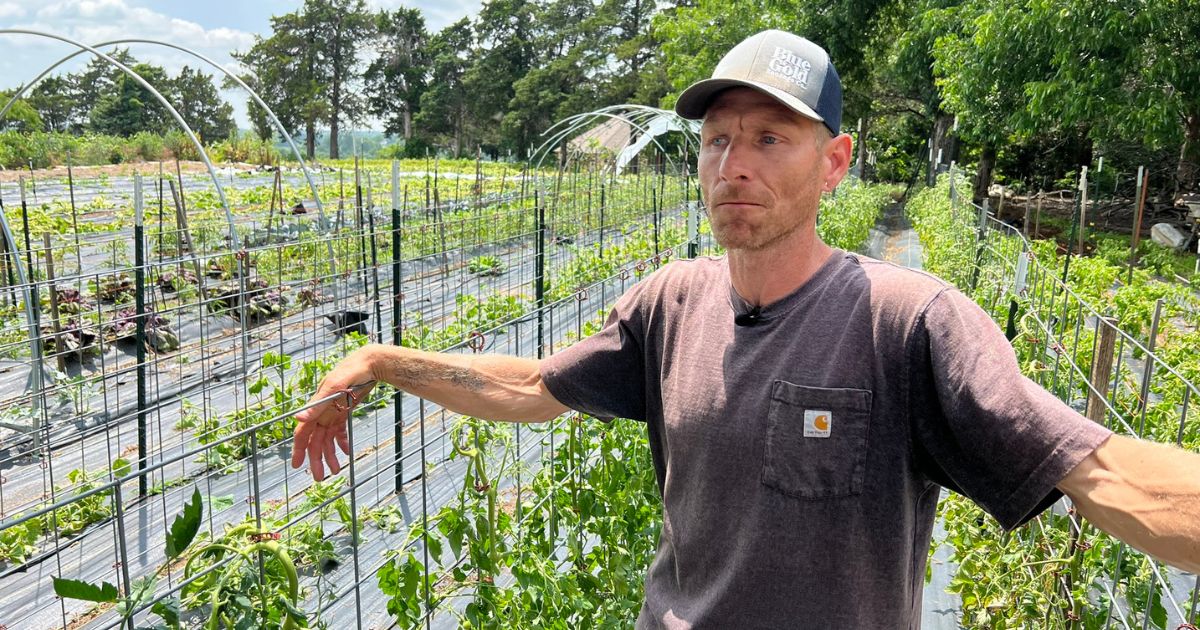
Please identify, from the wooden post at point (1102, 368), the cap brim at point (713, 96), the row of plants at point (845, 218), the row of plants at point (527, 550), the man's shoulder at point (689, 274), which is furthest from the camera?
the row of plants at point (845, 218)

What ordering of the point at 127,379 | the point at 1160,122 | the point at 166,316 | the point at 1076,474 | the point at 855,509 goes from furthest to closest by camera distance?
the point at 1160,122, the point at 166,316, the point at 127,379, the point at 855,509, the point at 1076,474

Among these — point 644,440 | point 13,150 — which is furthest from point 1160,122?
point 13,150

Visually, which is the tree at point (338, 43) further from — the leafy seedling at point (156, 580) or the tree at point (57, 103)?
the leafy seedling at point (156, 580)

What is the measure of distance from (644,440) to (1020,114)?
10.9 metres

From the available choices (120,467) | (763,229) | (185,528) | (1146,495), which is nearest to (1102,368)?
(763,229)

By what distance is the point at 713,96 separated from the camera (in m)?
1.44

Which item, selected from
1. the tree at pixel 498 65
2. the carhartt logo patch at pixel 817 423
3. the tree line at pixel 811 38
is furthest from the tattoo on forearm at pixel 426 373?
the tree at pixel 498 65

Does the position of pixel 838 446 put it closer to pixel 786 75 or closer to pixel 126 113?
pixel 786 75

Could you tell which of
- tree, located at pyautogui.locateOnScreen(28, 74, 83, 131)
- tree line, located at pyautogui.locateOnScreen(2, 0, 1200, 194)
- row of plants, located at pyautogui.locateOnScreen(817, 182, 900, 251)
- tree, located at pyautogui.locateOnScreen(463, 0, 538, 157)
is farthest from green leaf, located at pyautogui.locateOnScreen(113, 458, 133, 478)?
tree, located at pyautogui.locateOnScreen(28, 74, 83, 131)

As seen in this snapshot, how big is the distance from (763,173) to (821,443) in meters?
0.43

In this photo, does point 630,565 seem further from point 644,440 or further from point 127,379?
point 127,379

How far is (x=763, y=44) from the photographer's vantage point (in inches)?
54.0

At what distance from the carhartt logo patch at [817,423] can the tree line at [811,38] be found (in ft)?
34.8

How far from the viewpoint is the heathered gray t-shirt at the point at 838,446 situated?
1.17 metres
